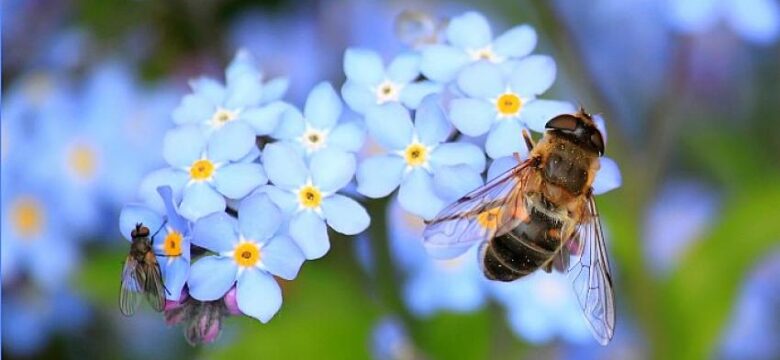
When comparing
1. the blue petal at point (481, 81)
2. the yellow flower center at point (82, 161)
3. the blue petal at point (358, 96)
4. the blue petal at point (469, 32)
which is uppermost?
the blue petal at point (469, 32)

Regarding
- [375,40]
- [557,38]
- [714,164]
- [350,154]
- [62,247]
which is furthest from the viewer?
[375,40]

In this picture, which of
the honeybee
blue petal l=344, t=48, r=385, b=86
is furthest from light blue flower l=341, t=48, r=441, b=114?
the honeybee

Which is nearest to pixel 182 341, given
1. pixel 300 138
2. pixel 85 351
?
pixel 85 351

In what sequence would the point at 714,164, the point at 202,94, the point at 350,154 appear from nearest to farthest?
the point at 350,154, the point at 202,94, the point at 714,164

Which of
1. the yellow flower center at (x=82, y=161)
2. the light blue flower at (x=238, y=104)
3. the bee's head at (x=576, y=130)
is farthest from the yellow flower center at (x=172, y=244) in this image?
the yellow flower center at (x=82, y=161)

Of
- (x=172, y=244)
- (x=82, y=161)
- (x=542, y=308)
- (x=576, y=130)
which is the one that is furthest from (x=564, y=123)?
(x=82, y=161)

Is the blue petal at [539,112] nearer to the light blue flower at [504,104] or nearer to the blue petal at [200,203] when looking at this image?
the light blue flower at [504,104]

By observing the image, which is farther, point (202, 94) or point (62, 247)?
point (62, 247)

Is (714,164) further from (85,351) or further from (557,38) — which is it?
(85,351)
